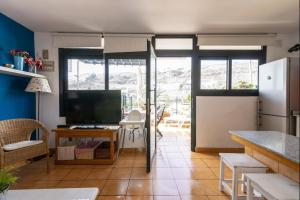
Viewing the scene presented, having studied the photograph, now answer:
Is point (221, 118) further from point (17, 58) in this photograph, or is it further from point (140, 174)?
point (17, 58)

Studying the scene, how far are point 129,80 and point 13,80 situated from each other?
1.99 metres

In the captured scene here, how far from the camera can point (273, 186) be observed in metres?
1.34

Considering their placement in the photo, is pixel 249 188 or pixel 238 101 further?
pixel 238 101

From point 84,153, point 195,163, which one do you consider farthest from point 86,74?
point 195,163

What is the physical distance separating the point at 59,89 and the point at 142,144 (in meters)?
1.92

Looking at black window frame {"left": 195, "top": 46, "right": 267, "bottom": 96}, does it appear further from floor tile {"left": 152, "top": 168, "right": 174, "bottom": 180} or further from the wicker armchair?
the wicker armchair

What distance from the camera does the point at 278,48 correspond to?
384cm

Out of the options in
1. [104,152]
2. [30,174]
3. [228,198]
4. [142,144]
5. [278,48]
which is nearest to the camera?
[228,198]

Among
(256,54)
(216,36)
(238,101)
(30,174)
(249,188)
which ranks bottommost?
(30,174)

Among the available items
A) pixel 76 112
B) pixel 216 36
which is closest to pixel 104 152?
pixel 76 112

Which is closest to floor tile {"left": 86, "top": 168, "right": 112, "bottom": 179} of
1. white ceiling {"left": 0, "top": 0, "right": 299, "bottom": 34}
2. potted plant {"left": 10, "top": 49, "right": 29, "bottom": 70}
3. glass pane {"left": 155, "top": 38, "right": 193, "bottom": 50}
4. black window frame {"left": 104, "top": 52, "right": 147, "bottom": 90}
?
black window frame {"left": 104, "top": 52, "right": 147, "bottom": 90}

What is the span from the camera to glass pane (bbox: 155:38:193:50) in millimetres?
4051

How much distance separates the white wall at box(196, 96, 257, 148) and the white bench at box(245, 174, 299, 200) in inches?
97.8

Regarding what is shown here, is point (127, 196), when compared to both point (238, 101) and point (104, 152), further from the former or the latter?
point (238, 101)
